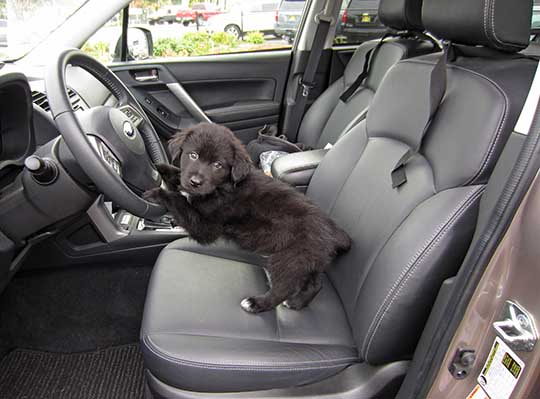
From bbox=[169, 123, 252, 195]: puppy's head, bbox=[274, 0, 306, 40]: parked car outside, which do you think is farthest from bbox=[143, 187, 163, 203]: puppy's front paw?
bbox=[274, 0, 306, 40]: parked car outside

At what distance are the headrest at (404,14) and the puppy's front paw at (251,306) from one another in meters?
1.38

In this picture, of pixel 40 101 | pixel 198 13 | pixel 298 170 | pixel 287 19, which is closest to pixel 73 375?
pixel 40 101

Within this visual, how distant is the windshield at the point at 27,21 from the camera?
8.48ft

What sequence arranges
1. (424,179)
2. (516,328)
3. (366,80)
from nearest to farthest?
(516,328) → (424,179) → (366,80)

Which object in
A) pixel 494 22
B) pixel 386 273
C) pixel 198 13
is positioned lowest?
pixel 386 273

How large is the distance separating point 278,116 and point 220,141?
2.11 metres

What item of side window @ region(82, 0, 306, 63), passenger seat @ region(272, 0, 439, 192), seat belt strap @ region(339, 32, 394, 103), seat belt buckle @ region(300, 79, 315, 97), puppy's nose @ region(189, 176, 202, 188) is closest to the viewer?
puppy's nose @ region(189, 176, 202, 188)

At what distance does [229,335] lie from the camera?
157 centimetres

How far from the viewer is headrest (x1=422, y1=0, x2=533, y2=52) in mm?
1433

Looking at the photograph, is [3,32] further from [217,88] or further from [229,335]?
[229,335]

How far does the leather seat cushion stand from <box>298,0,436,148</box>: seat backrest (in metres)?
1.27

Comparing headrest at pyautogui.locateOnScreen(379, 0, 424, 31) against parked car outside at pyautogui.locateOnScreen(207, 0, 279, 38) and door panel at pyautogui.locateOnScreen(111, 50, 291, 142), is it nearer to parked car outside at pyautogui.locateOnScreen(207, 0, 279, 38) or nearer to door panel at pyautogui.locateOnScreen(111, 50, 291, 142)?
door panel at pyautogui.locateOnScreen(111, 50, 291, 142)

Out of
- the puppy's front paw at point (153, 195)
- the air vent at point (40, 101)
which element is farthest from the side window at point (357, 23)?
the puppy's front paw at point (153, 195)

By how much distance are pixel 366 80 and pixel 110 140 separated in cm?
196
